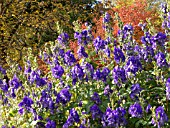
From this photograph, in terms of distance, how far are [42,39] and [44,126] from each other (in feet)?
39.6

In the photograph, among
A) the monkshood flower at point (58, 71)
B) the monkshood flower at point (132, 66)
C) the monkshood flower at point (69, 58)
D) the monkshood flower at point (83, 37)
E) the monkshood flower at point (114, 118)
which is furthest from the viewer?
the monkshood flower at point (83, 37)

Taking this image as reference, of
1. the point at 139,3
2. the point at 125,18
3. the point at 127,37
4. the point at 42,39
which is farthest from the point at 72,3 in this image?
the point at 127,37

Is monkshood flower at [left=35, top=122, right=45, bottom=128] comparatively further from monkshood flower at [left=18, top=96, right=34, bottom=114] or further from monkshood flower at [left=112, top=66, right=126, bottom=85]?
monkshood flower at [left=112, top=66, right=126, bottom=85]

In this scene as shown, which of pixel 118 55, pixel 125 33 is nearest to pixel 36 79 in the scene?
pixel 118 55

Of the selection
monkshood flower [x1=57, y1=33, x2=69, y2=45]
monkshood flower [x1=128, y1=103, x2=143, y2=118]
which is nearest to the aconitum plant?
monkshood flower [x1=128, y1=103, x2=143, y2=118]

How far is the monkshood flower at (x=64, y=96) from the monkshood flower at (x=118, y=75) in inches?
28.0

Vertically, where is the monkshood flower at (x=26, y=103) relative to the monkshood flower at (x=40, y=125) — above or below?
above

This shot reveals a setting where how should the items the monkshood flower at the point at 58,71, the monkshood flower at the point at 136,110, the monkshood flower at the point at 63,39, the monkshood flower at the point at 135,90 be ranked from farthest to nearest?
the monkshood flower at the point at 63,39 < the monkshood flower at the point at 58,71 < the monkshood flower at the point at 135,90 < the monkshood flower at the point at 136,110

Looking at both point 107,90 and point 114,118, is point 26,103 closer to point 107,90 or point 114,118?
point 107,90

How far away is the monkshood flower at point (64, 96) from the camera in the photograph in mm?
5207

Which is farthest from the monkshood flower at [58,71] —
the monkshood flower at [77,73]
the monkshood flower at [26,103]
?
the monkshood flower at [26,103]

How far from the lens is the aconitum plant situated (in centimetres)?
481

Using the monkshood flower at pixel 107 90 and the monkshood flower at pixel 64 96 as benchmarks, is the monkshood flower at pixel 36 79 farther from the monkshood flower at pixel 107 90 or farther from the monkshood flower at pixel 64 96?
the monkshood flower at pixel 107 90

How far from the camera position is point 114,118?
4.46 metres
